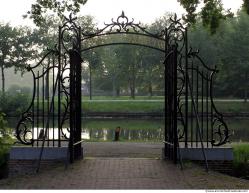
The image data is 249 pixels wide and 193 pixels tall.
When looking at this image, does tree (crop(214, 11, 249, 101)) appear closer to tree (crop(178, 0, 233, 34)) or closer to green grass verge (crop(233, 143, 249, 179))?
tree (crop(178, 0, 233, 34))

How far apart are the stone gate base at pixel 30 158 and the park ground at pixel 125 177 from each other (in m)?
0.31

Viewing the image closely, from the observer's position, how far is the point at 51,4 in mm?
17297

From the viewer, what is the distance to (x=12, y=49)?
45.3 m

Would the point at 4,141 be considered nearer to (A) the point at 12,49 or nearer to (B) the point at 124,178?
(B) the point at 124,178

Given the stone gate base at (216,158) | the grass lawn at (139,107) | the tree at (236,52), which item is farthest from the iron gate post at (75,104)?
the tree at (236,52)

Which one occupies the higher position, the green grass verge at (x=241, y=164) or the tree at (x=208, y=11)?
the tree at (x=208, y=11)

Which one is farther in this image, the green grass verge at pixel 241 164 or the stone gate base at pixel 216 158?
the green grass verge at pixel 241 164

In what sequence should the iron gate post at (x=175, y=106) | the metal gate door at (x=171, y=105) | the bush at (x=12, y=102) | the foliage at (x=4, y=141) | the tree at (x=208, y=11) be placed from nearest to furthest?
the iron gate post at (x=175, y=106), the metal gate door at (x=171, y=105), the foliage at (x=4, y=141), the tree at (x=208, y=11), the bush at (x=12, y=102)

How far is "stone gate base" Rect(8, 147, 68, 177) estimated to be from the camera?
10.3 metres

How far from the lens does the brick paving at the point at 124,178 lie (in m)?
8.10

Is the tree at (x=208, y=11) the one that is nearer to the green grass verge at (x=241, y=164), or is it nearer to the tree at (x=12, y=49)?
the green grass verge at (x=241, y=164)

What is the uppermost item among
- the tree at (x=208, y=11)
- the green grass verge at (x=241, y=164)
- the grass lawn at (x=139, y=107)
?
the tree at (x=208, y=11)

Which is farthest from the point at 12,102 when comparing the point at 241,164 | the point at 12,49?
the point at 241,164

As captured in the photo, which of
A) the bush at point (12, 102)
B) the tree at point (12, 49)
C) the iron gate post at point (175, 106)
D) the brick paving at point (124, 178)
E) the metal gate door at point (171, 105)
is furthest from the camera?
the tree at point (12, 49)
